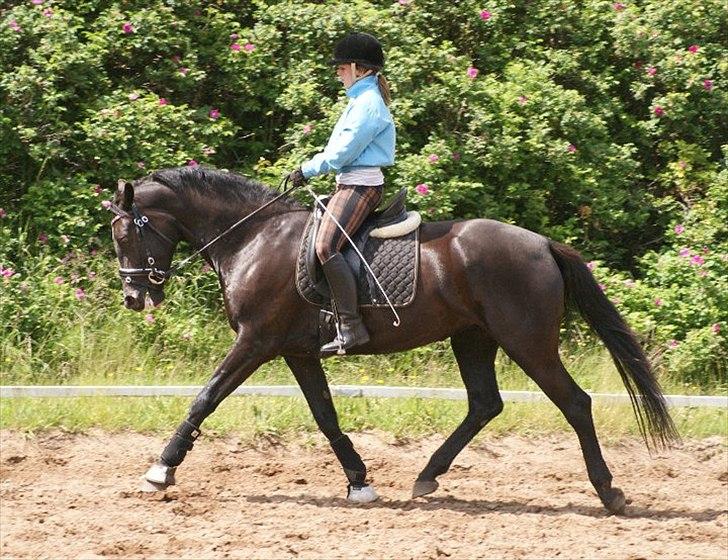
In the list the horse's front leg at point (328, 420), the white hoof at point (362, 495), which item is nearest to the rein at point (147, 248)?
the horse's front leg at point (328, 420)

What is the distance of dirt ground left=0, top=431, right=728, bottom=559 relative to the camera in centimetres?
620

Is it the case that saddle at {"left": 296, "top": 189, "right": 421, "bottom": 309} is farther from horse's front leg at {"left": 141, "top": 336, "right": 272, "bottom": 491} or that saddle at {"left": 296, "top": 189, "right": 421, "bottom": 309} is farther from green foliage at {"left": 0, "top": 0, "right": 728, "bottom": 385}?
green foliage at {"left": 0, "top": 0, "right": 728, "bottom": 385}

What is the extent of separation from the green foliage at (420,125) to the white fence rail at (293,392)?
73 cm

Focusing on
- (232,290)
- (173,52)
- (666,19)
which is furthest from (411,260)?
(666,19)

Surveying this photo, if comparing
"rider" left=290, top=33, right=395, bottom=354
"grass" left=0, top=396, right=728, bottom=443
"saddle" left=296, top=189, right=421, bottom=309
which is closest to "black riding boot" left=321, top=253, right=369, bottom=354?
"rider" left=290, top=33, right=395, bottom=354

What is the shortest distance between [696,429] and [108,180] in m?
5.30

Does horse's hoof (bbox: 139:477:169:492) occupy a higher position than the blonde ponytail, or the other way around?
the blonde ponytail

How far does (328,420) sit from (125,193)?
1873 mm

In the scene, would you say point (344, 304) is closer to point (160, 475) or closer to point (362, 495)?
point (362, 495)

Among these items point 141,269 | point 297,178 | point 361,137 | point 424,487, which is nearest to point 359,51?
point 361,137

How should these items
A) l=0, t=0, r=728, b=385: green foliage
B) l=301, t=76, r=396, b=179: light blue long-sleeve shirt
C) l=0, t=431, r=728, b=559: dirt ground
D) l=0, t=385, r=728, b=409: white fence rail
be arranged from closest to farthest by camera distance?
1. l=0, t=431, r=728, b=559: dirt ground
2. l=301, t=76, r=396, b=179: light blue long-sleeve shirt
3. l=0, t=385, r=728, b=409: white fence rail
4. l=0, t=0, r=728, b=385: green foliage

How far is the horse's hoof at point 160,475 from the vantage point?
7.24 m

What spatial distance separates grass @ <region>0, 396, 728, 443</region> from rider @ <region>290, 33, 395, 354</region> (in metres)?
1.56

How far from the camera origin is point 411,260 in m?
7.20
